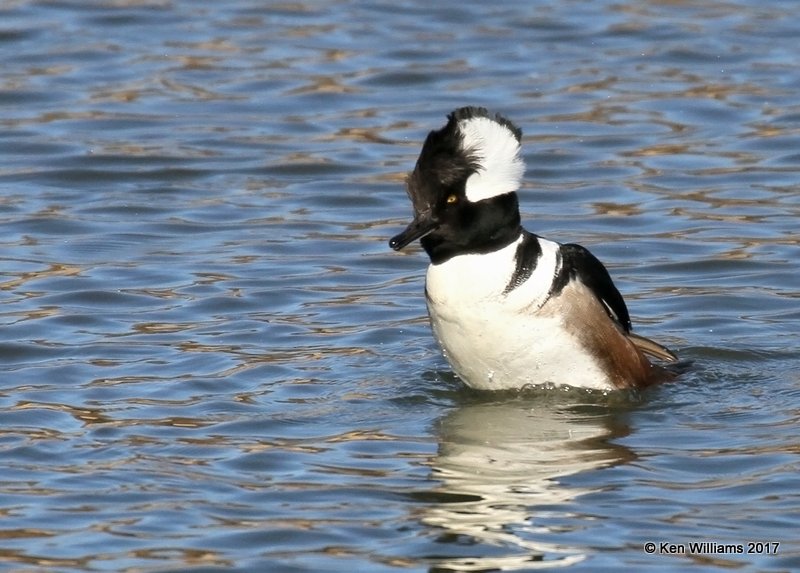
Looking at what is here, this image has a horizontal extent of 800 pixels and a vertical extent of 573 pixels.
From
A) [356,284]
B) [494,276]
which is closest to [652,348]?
[494,276]

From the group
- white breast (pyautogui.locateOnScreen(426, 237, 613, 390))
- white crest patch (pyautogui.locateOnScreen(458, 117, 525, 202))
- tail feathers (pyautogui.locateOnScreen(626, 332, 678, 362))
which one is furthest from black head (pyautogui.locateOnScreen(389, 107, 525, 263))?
tail feathers (pyautogui.locateOnScreen(626, 332, 678, 362))

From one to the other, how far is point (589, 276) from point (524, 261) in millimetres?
478

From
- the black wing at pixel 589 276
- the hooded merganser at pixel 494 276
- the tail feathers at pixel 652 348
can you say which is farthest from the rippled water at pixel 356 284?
the black wing at pixel 589 276

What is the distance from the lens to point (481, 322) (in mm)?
8031

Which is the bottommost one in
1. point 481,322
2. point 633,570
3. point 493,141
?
point 633,570

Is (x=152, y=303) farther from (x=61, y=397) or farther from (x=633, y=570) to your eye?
(x=633, y=570)

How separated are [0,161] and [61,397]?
18.0 feet

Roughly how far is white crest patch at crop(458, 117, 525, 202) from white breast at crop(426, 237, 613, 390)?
12.5 inches

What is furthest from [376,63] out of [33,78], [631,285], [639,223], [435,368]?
[435,368]

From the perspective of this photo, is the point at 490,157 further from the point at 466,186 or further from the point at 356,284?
the point at 356,284

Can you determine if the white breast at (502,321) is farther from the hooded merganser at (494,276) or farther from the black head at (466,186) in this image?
the black head at (466,186)

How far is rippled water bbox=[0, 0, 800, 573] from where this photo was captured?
Result: 6816 millimetres

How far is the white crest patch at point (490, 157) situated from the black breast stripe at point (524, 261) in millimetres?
303

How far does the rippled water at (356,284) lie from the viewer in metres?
6.82
